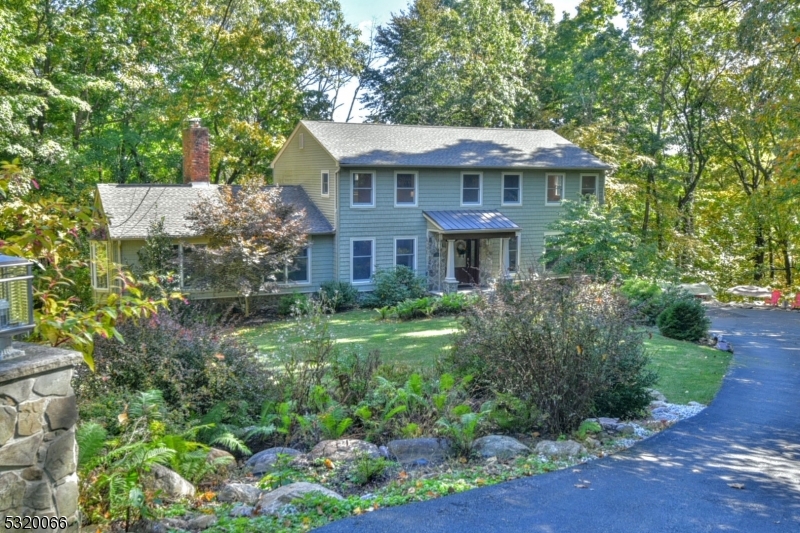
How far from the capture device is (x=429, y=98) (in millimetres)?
32719

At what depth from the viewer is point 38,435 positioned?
149 inches

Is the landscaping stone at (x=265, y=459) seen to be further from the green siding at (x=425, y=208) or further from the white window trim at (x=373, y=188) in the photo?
the white window trim at (x=373, y=188)

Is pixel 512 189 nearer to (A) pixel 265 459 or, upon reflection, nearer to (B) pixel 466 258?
(B) pixel 466 258

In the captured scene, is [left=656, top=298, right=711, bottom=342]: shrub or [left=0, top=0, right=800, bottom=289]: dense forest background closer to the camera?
[left=656, top=298, right=711, bottom=342]: shrub

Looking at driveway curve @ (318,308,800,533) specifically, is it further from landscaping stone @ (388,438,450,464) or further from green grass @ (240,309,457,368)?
green grass @ (240,309,457,368)

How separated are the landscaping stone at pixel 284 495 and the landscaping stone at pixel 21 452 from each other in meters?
1.67

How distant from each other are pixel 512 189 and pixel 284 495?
818 inches

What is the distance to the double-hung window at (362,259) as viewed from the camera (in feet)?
72.4

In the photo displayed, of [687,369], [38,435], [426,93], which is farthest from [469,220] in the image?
[38,435]

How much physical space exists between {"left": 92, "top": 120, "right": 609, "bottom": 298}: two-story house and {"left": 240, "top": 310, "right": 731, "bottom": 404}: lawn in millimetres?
3078

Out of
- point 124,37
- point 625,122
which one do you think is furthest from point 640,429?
point 625,122

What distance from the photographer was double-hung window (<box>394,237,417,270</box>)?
22.8 m

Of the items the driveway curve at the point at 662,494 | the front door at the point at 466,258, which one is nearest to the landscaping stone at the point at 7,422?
the driveway curve at the point at 662,494

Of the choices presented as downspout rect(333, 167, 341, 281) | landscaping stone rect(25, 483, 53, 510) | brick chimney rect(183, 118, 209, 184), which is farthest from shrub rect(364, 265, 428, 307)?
landscaping stone rect(25, 483, 53, 510)
